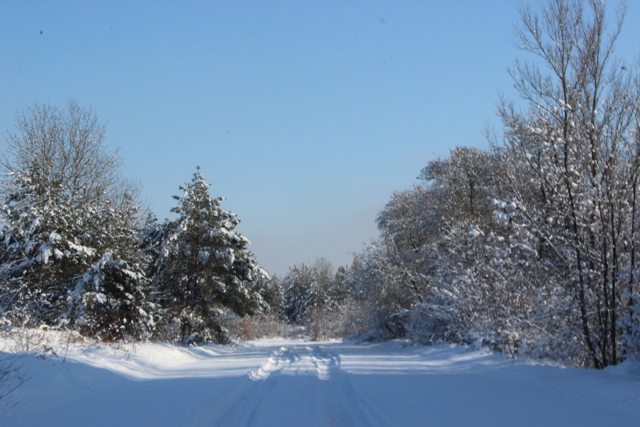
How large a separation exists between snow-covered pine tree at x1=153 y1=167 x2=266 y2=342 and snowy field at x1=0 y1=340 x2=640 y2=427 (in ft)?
42.8

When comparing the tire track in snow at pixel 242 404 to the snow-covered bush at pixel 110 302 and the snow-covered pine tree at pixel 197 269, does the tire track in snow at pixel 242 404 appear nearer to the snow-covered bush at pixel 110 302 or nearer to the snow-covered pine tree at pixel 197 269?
the snow-covered bush at pixel 110 302

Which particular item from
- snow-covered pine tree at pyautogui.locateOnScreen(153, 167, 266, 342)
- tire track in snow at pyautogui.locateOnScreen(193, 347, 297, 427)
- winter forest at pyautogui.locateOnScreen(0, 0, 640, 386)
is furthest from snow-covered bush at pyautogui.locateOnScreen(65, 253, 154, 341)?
tire track in snow at pyautogui.locateOnScreen(193, 347, 297, 427)

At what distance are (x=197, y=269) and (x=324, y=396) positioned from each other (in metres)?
18.7

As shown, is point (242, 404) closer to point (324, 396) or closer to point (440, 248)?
point (324, 396)

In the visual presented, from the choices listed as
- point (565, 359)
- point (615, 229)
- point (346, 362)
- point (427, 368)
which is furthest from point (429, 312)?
point (615, 229)

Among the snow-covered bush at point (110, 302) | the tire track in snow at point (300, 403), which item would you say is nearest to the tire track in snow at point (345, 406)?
the tire track in snow at point (300, 403)

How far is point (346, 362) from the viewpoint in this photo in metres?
15.9

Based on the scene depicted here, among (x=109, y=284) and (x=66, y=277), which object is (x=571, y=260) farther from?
(x=66, y=277)

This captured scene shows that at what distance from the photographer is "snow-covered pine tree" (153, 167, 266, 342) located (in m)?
26.1

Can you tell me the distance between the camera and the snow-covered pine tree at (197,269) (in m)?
26.1

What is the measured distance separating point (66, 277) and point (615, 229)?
17.4 meters

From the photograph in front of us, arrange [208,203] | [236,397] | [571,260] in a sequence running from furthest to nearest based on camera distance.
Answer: [208,203]
[571,260]
[236,397]

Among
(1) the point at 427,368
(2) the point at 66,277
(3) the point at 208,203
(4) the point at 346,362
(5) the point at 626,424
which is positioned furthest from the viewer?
(3) the point at 208,203

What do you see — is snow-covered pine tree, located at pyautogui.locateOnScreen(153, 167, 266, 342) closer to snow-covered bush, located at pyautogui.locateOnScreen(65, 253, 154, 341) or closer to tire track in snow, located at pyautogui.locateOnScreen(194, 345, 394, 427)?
snow-covered bush, located at pyautogui.locateOnScreen(65, 253, 154, 341)
